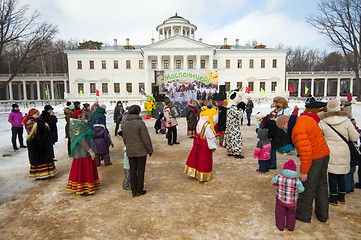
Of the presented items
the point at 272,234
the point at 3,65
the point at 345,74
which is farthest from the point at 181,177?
the point at 3,65

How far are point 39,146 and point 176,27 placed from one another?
53520 mm

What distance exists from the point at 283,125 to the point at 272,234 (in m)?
1.58

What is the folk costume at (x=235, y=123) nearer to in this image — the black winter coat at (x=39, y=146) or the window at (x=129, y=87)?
the black winter coat at (x=39, y=146)

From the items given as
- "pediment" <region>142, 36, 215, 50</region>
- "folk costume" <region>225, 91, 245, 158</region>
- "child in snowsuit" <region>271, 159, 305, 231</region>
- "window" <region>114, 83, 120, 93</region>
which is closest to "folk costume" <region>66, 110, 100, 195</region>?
"child in snowsuit" <region>271, 159, 305, 231</region>

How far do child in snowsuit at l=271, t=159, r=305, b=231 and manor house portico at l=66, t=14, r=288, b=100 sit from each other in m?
42.9

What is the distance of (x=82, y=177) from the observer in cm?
443

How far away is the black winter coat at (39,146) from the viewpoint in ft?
16.6

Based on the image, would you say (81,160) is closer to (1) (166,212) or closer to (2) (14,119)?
(1) (166,212)

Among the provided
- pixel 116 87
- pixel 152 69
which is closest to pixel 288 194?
pixel 152 69

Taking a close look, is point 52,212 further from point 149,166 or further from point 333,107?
point 333,107

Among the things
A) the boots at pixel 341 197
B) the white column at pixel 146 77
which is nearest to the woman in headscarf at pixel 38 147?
the boots at pixel 341 197

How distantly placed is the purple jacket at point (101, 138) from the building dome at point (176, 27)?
1993 inches

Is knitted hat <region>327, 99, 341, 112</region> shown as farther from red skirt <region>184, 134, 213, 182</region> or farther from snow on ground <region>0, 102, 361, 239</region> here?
red skirt <region>184, 134, 213, 182</region>

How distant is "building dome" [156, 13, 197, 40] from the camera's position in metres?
52.2
